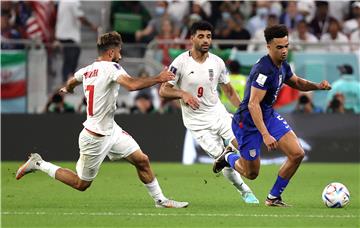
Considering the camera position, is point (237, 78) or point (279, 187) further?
point (237, 78)

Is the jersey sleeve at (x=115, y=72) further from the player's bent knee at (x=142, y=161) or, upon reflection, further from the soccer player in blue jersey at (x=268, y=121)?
the soccer player in blue jersey at (x=268, y=121)

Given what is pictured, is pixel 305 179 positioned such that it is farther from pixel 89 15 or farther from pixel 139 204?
pixel 89 15

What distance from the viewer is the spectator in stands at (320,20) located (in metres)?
24.0

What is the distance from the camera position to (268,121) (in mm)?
12727

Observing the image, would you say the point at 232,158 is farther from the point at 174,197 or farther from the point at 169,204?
the point at 174,197

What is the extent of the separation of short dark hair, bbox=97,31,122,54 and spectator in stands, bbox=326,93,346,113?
10.5 m

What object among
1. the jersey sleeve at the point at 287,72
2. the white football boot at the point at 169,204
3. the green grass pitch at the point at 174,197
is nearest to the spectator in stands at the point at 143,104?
the green grass pitch at the point at 174,197

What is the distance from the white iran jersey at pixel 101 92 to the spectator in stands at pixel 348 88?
1039 centimetres

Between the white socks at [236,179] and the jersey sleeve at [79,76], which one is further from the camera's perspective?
the white socks at [236,179]

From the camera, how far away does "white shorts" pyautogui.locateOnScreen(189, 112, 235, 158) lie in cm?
1402

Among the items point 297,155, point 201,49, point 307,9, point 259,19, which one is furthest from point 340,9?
point 297,155

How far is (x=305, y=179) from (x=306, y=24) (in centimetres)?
691

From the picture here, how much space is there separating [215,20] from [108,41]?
1196cm

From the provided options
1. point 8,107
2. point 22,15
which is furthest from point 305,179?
point 22,15
